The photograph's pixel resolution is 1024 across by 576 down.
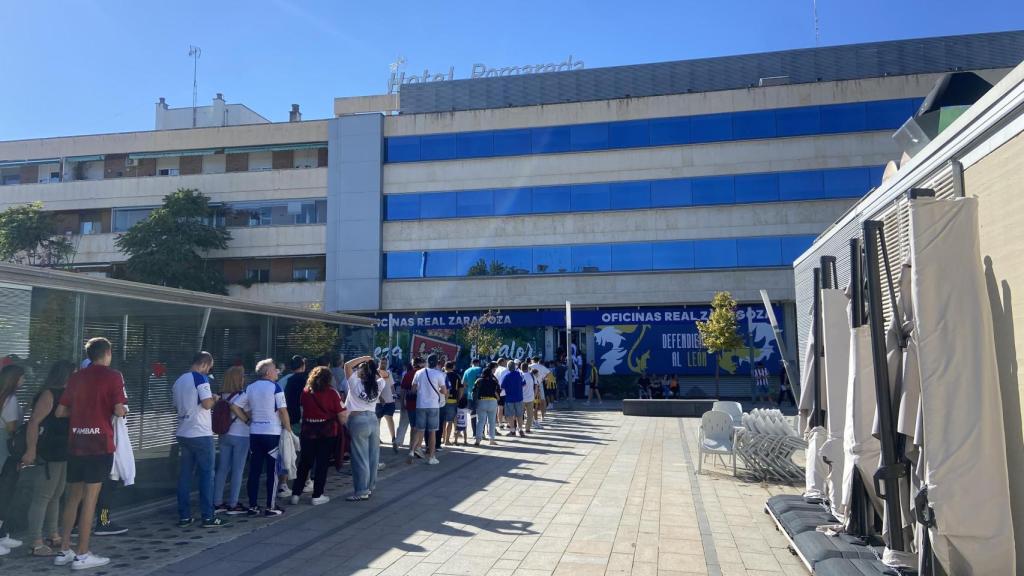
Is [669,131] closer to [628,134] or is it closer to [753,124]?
[628,134]

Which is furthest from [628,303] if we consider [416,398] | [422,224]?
[416,398]

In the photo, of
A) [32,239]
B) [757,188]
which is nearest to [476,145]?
[757,188]

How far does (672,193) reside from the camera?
33.9m

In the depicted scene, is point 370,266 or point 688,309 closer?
point 688,309

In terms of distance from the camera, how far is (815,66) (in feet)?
116

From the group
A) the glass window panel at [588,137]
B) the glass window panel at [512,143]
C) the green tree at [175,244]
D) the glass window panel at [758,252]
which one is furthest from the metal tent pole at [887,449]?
the green tree at [175,244]

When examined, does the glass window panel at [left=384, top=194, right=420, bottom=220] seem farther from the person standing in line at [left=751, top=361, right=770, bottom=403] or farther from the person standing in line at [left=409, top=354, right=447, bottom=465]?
the person standing in line at [left=409, top=354, right=447, bottom=465]

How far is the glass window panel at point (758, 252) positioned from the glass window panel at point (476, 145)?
40.4 ft

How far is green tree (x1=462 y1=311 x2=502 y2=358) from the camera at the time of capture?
3216cm

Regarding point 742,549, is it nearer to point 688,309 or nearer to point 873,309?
point 873,309

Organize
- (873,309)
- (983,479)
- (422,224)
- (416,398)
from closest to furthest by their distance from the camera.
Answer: (983,479)
(873,309)
(416,398)
(422,224)

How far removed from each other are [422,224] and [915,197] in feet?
105

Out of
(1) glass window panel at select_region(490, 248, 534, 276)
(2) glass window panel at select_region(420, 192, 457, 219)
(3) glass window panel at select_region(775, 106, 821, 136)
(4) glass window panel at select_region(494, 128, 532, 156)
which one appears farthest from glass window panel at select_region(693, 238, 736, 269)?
(2) glass window panel at select_region(420, 192, 457, 219)

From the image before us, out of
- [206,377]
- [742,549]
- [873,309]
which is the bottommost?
[742,549]
